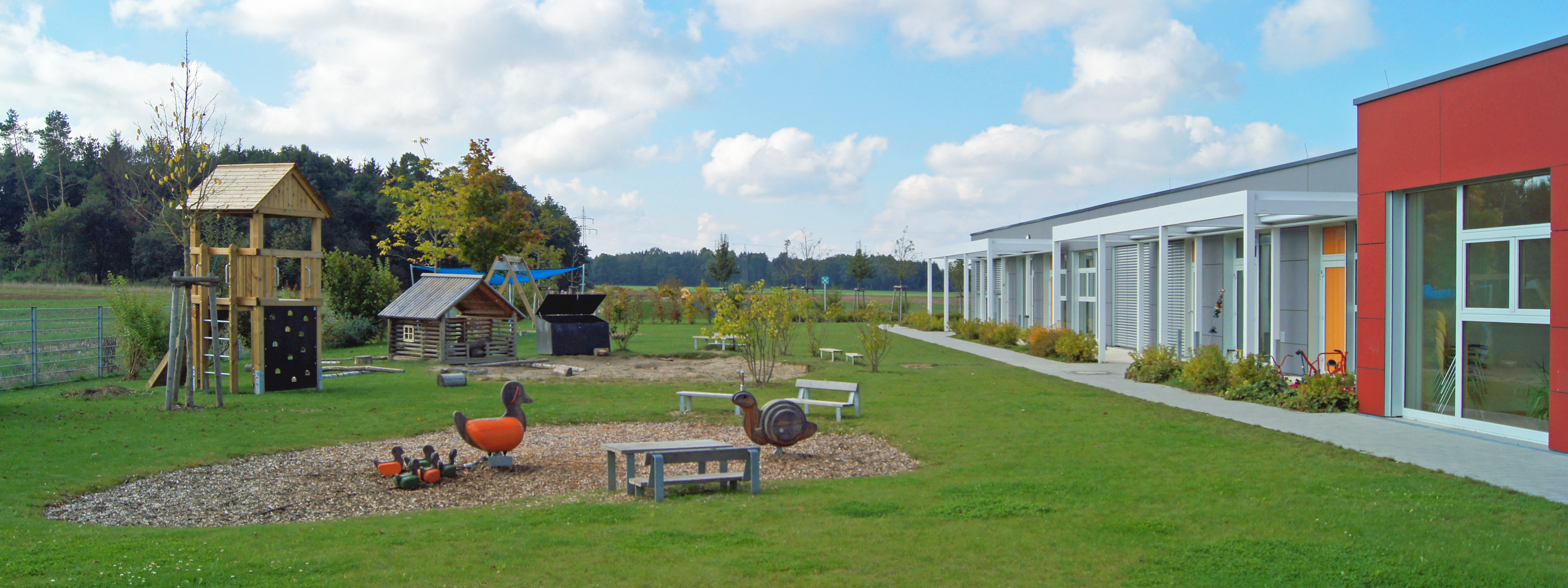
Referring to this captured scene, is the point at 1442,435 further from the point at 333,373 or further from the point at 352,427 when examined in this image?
the point at 333,373

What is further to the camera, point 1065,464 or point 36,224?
point 36,224

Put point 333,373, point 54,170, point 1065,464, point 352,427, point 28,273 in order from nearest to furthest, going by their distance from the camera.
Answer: point 1065,464, point 352,427, point 333,373, point 28,273, point 54,170

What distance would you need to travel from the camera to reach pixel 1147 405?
37.5ft

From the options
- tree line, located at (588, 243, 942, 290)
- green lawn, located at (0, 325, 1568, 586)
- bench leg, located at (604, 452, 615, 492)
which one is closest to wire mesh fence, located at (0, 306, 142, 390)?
green lawn, located at (0, 325, 1568, 586)

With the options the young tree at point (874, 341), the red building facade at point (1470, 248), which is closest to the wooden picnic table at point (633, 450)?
the red building facade at point (1470, 248)

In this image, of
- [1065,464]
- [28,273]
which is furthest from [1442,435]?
[28,273]

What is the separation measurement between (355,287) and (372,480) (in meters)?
19.6

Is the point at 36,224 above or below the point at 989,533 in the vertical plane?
above

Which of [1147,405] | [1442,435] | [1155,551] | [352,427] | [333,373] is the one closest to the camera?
[1155,551]

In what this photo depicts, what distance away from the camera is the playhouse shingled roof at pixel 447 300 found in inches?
743

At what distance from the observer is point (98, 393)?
40.0 ft

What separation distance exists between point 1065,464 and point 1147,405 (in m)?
4.44

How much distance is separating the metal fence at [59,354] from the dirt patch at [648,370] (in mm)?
5108

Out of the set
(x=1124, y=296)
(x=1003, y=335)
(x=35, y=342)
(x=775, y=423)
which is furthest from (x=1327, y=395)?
(x=35, y=342)
